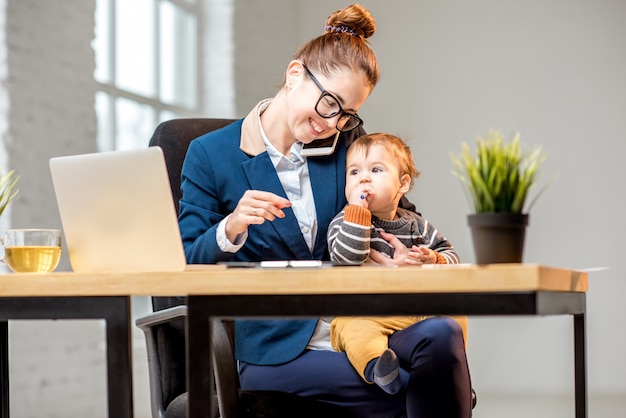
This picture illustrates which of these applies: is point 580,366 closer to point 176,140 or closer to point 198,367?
point 198,367

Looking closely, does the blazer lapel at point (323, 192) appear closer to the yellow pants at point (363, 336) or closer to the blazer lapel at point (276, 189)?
the blazer lapel at point (276, 189)

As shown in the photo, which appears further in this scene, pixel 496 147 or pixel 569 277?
pixel 569 277

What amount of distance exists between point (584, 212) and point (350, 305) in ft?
19.9

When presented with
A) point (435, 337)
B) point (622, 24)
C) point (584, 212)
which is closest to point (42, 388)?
point (435, 337)

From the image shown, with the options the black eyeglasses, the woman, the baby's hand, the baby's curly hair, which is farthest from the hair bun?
the baby's hand

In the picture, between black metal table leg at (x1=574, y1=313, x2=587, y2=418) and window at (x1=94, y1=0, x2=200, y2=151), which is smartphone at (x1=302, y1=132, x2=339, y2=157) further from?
window at (x1=94, y1=0, x2=200, y2=151)

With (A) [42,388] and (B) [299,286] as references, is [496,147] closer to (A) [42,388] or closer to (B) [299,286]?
(B) [299,286]

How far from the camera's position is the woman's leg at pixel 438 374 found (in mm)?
1667

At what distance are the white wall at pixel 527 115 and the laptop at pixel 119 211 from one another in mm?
5339

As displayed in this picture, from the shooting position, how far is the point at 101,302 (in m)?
1.45

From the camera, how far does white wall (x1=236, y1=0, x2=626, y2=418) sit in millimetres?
A: 6980

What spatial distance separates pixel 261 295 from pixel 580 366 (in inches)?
30.6

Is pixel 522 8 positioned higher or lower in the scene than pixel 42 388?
higher

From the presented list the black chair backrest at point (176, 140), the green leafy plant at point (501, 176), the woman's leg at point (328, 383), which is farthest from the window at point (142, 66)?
the green leafy plant at point (501, 176)
